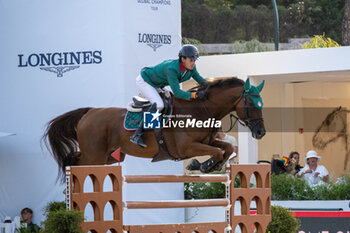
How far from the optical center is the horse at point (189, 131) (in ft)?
17.5

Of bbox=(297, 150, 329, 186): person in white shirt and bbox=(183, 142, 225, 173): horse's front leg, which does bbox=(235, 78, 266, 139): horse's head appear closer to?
bbox=(183, 142, 225, 173): horse's front leg

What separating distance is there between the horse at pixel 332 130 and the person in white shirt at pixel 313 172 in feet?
14.2

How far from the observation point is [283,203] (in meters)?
7.82

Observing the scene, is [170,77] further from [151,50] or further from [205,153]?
[151,50]

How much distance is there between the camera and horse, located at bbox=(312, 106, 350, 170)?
1264 centimetres

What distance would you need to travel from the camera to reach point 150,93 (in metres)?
5.71

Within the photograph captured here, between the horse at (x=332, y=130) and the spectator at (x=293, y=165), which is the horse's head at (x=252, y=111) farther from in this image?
the horse at (x=332, y=130)

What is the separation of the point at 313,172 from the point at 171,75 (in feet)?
12.0

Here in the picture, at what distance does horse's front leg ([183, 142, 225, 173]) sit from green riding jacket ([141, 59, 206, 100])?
0.42m

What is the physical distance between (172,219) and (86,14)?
2938 millimetres

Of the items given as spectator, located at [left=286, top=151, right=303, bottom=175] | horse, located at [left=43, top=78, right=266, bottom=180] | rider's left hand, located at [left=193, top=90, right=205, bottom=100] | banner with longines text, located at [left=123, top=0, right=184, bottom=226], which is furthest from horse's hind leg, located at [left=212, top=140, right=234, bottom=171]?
spectator, located at [left=286, top=151, right=303, bottom=175]

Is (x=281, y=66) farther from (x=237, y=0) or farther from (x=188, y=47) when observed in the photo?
(x=237, y=0)

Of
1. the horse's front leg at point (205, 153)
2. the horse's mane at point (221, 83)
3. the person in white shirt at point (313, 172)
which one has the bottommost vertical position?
the person in white shirt at point (313, 172)

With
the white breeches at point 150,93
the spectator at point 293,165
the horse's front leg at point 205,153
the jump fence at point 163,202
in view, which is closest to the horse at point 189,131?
the horse's front leg at point 205,153
